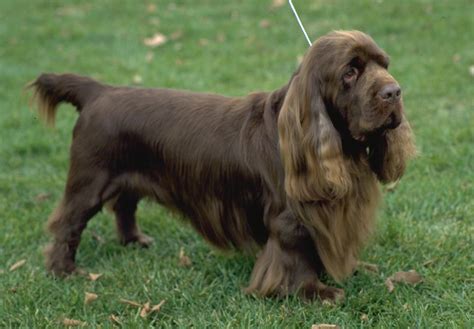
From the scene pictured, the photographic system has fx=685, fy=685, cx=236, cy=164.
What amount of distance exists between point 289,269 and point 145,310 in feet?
2.35

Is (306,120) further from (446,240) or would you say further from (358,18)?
(358,18)

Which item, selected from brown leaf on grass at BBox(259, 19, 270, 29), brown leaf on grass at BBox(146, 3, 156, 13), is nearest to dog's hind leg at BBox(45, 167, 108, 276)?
brown leaf on grass at BBox(259, 19, 270, 29)

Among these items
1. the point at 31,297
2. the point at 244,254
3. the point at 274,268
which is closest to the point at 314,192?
the point at 274,268

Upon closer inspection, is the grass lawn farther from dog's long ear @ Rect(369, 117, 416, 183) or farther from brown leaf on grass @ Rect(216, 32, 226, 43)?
dog's long ear @ Rect(369, 117, 416, 183)

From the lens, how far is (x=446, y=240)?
368 centimetres

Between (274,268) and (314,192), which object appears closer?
(314,192)

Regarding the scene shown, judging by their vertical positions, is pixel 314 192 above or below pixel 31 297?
above

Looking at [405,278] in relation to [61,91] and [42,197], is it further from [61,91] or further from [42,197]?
[42,197]

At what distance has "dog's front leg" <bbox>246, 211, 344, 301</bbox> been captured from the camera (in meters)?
3.24

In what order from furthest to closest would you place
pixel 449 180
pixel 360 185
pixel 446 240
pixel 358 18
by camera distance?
pixel 358 18 → pixel 449 180 → pixel 446 240 → pixel 360 185

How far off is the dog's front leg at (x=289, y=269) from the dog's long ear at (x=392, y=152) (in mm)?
472

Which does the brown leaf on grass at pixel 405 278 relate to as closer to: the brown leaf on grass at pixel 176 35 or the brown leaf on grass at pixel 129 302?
the brown leaf on grass at pixel 129 302

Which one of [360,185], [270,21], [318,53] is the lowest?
[270,21]

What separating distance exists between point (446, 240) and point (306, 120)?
1.29 metres
